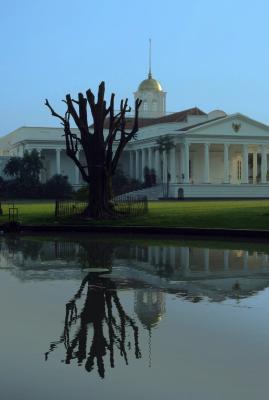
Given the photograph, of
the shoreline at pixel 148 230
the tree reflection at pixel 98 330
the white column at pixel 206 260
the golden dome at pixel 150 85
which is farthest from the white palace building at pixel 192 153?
the tree reflection at pixel 98 330

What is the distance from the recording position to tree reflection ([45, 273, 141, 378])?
685 centimetres

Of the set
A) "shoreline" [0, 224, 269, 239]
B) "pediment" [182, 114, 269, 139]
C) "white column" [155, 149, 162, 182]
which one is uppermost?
"pediment" [182, 114, 269, 139]

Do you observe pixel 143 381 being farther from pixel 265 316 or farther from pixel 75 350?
pixel 265 316

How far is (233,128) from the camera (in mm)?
76438

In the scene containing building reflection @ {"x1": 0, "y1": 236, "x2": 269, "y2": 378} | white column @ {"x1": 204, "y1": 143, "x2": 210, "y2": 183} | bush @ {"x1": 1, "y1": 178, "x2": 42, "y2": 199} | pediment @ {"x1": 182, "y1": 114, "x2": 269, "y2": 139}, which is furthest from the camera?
white column @ {"x1": 204, "y1": 143, "x2": 210, "y2": 183}

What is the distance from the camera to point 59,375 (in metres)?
6.18

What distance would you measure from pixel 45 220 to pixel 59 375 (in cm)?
2191

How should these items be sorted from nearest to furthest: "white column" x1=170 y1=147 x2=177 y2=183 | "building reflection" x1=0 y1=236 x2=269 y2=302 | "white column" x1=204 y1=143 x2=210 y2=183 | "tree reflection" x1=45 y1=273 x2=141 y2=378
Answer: "tree reflection" x1=45 y1=273 x2=141 y2=378
"building reflection" x1=0 y1=236 x2=269 y2=302
"white column" x1=170 y1=147 x2=177 y2=183
"white column" x1=204 y1=143 x2=210 y2=183

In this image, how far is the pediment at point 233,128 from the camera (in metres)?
74.8

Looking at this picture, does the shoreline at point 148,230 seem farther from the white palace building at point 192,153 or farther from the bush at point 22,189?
the bush at point 22,189

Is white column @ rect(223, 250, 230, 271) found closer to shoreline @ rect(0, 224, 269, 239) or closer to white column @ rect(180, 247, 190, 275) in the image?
white column @ rect(180, 247, 190, 275)

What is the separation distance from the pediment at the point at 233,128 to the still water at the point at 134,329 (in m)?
60.6

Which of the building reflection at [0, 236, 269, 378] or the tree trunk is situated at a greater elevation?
the tree trunk

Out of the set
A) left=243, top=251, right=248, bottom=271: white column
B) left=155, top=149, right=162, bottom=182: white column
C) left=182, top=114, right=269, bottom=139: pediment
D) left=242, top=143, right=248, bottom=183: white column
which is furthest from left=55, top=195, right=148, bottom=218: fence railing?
left=242, top=143, right=248, bottom=183: white column
